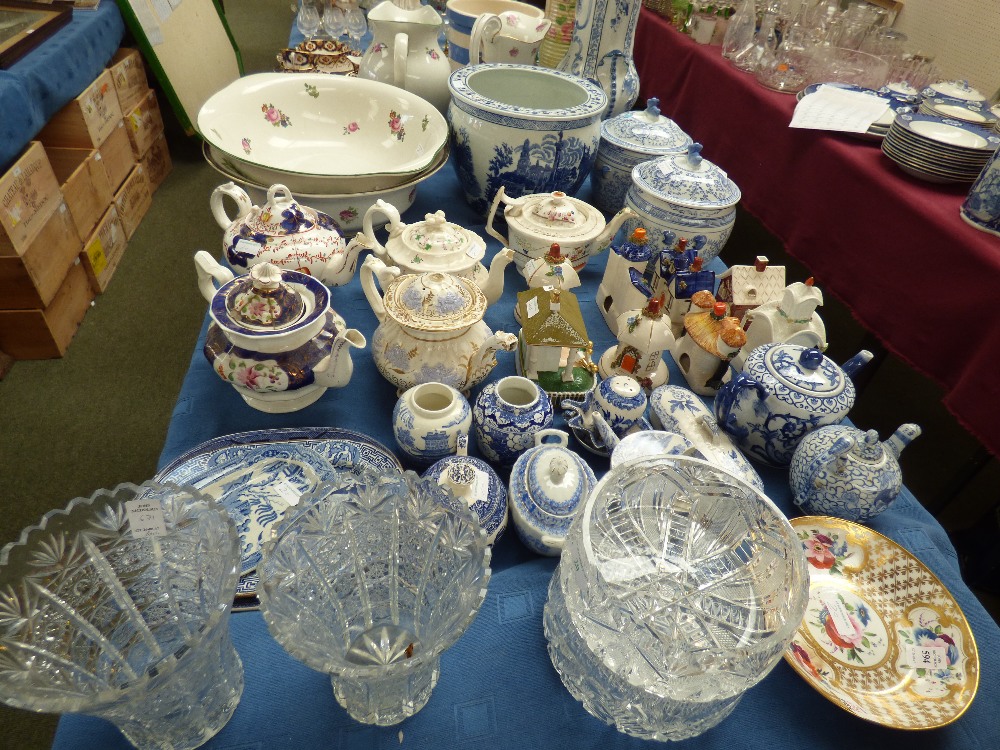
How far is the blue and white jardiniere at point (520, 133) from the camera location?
114 centimetres

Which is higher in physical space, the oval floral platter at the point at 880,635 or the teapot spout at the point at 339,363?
the teapot spout at the point at 339,363

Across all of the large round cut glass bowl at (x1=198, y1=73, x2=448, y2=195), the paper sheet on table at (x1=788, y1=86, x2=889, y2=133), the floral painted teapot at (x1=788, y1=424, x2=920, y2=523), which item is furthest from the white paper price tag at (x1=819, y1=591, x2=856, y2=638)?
the paper sheet on table at (x1=788, y1=86, x2=889, y2=133)

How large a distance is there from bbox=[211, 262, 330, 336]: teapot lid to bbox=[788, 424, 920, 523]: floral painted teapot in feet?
2.30

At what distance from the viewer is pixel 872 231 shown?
145 cm

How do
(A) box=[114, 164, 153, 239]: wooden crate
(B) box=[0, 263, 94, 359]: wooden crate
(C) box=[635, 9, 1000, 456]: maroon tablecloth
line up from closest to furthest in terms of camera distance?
(C) box=[635, 9, 1000, 456]: maroon tablecloth, (B) box=[0, 263, 94, 359]: wooden crate, (A) box=[114, 164, 153, 239]: wooden crate

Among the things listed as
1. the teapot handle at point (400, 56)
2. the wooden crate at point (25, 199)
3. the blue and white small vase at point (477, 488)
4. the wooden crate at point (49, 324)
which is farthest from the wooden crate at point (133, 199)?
the blue and white small vase at point (477, 488)

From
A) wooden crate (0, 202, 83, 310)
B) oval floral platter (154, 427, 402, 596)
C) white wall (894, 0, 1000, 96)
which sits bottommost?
wooden crate (0, 202, 83, 310)

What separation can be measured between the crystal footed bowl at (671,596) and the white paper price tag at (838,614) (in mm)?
170

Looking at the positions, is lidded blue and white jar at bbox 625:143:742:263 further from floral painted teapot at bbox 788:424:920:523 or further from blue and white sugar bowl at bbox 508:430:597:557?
blue and white sugar bowl at bbox 508:430:597:557

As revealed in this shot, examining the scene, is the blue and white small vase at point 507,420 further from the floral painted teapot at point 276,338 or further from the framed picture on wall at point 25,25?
the framed picture on wall at point 25,25

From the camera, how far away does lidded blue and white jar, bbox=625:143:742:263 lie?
1.10 m

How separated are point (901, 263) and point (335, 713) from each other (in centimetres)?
150

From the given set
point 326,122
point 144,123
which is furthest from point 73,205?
point 326,122

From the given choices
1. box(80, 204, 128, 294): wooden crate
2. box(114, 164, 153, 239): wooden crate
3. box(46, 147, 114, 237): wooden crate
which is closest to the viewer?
box(46, 147, 114, 237): wooden crate
